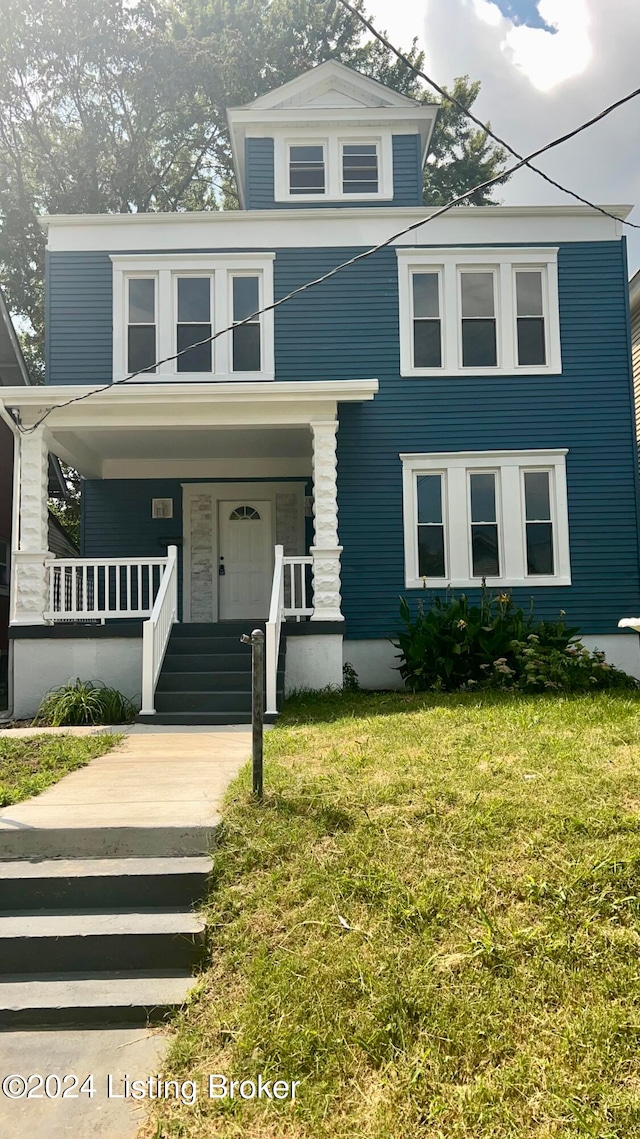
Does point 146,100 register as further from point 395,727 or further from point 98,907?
point 98,907

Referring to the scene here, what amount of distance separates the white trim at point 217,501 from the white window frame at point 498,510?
204cm

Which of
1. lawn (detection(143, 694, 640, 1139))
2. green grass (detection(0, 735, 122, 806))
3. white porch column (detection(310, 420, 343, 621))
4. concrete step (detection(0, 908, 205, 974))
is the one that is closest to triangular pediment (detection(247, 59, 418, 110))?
white porch column (detection(310, 420, 343, 621))

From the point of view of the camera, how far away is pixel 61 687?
349 inches

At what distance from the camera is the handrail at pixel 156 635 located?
793cm

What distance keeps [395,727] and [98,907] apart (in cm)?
312

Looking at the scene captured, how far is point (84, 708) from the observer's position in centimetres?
821

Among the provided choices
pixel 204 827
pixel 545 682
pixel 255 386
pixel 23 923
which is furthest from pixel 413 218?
pixel 23 923

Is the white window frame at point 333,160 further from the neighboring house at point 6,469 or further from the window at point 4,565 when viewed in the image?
the window at point 4,565

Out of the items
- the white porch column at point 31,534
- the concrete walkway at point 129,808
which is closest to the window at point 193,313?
the white porch column at point 31,534

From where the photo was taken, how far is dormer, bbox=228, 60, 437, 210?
39.3 feet

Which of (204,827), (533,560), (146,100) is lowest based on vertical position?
(204,827)

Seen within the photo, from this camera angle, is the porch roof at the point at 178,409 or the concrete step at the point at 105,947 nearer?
the concrete step at the point at 105,947

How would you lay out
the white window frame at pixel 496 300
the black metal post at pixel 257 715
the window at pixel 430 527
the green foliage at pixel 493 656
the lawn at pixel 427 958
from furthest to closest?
the white window frame at pixel 496 300 → the window at pixel 430 527 → the green foliage at pixel 493 656 → the black metal post at pixel 257 715 → the lawn at pixel 427 958

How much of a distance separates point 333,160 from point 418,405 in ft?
14.2
